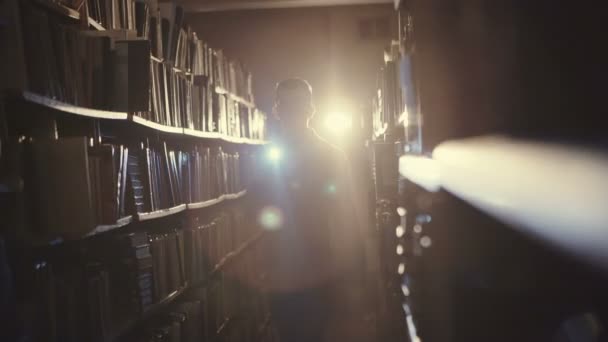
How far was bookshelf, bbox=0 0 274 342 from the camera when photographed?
1.43 m

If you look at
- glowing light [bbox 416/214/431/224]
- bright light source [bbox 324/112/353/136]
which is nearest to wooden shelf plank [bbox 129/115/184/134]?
glowing light [bbox 416/214/431/224]

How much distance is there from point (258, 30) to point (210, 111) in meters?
2.68

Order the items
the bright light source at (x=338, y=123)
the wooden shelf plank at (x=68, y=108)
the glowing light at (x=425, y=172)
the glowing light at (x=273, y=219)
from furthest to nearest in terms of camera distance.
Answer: the bright light source at (x=338, y=123) → the glowing light at (x=273, y=219) → the glowing light at (x=425, y=172) → the wooden shelf plank at (x=68, y=108)

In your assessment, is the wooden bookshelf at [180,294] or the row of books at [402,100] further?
the row of books at [402,100]

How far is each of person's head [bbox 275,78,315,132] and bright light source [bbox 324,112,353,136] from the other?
104 inches

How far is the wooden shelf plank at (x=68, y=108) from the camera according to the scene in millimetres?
1320

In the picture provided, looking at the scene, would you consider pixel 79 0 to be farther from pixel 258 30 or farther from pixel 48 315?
pixel 258 30

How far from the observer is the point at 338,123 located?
17.9ft

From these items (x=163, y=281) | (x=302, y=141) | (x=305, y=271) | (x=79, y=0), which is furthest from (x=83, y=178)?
(x=305, y=271)

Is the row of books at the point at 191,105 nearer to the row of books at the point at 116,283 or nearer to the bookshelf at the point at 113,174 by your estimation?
the bookshelf at the point at 113,174

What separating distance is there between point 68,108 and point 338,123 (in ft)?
13.4

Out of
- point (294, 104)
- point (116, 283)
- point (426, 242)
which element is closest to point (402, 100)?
point (294, 104)

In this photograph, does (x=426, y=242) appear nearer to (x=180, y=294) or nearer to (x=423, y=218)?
(x=423, y=218)

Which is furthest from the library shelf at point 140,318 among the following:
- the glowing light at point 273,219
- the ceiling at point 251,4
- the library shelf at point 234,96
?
the ceiling at point 251,4
